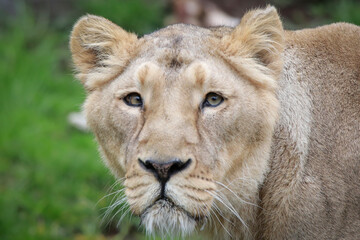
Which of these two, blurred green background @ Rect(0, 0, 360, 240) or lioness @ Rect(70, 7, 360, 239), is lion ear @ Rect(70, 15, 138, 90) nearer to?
lioness @ Rect(70, 7, 360, 239)

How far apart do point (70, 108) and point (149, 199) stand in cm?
533

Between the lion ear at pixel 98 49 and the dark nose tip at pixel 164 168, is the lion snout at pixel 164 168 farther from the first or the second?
the lion ear at pixel 98 49

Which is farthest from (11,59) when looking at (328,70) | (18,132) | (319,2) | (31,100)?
(328,70)

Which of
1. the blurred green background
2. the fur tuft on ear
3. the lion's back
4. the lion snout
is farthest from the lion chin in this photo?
the blurred green background

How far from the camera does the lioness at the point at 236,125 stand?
3.55m

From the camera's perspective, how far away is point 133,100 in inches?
151

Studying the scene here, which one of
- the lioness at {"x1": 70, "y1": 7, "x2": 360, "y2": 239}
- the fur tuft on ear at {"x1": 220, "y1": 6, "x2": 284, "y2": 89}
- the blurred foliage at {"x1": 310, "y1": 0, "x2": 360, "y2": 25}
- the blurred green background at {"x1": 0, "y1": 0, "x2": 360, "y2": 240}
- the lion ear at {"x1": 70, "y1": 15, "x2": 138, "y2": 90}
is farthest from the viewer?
the blurred foliage at {"x1": 310, "y1": 0, "x2": 360, "y2": 25}

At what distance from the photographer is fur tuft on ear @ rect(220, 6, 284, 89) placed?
3900 mm

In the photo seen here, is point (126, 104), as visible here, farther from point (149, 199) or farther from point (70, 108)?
point (70, 108)

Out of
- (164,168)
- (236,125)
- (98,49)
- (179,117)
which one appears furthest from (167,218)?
(98,49)

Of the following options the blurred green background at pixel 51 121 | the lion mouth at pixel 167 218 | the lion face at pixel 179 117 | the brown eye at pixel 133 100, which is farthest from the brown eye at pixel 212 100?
the blurred green background at pixel 51 121

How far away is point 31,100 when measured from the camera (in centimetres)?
855

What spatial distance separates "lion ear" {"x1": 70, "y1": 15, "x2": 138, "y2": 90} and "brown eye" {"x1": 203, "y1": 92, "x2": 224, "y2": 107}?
642 millimetres

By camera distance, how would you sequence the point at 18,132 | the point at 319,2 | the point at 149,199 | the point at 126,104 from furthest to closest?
the point at 319,2
the point at 18,132
the point at 126,104
the point at 149,199
